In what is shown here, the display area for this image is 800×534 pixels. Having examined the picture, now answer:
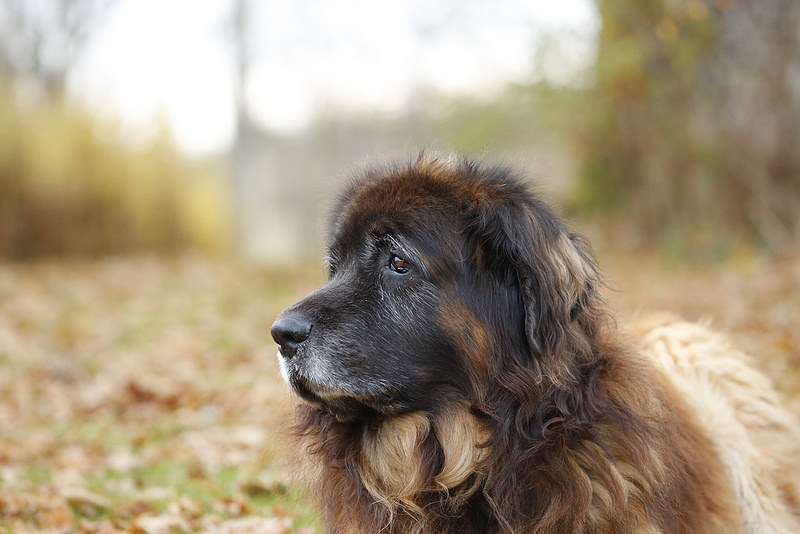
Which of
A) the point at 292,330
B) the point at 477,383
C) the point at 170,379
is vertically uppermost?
the point at 292,330

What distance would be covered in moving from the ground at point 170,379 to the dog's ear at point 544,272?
1.34 ft

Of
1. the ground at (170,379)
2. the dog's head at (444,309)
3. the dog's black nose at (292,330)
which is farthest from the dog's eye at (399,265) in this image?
the ground at (170,379)

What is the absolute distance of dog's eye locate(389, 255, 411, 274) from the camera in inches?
128

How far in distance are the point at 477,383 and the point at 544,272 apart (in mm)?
544

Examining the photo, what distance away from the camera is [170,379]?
28.2 feet

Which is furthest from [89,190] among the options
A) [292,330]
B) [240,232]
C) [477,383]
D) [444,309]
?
[477,383]

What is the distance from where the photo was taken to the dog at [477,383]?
2959 millimetres

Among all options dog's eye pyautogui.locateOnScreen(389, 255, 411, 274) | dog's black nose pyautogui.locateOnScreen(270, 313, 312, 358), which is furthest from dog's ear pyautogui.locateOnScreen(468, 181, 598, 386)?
dog's black nose pyautogui.locateOnScreen(270, 313, 312, 358)

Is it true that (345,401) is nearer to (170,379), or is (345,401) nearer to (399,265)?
(399,265)

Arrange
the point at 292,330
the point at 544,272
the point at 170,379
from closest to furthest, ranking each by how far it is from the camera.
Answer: the point at 544,272, the point at 292,330, the point at 170,379

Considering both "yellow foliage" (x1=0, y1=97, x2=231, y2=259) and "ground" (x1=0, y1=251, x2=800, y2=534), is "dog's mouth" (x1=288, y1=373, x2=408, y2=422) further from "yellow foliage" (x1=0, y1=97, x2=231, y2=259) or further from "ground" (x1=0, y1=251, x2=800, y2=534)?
"yellow foliage" (x1=0, y1=97, x2=231, y2=259)

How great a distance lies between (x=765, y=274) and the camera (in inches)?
459

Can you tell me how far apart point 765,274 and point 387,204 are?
10.2 meters

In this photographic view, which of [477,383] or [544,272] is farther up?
[544,272]
